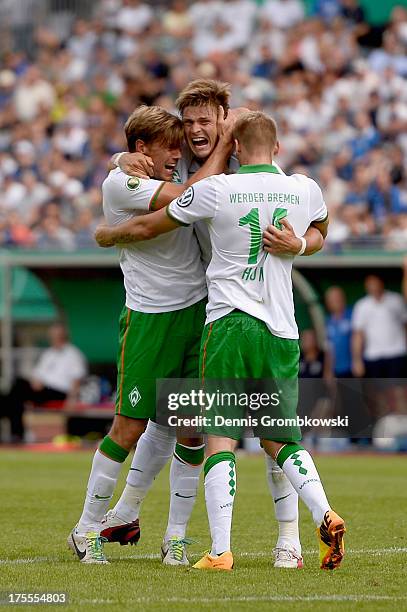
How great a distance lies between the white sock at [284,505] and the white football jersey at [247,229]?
0.71m

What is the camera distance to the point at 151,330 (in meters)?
6.91

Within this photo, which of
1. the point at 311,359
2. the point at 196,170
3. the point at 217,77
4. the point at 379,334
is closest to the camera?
the point at 196,170

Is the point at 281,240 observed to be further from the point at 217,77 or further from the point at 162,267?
the point at 217,77

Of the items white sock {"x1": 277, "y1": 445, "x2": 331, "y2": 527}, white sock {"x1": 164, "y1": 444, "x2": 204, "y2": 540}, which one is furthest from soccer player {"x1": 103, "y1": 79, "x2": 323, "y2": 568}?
white sock {"x1": 164, "y1": 444, "x2": 204, "y2": 540}

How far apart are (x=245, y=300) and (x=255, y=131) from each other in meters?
0.82

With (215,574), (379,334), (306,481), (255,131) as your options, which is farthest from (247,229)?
(379,334)

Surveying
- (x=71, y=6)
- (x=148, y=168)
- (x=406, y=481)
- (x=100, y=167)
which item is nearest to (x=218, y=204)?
(x=148, y=168)

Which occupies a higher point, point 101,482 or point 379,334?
point 379,334

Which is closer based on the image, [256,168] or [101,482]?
[256,168]

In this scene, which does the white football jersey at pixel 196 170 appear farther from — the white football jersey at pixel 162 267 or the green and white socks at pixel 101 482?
the green and white socks at pixel 101 482

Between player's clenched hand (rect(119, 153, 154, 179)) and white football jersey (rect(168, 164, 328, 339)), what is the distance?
43 cm

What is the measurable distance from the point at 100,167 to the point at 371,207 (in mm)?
5636

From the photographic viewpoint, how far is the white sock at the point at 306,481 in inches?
243

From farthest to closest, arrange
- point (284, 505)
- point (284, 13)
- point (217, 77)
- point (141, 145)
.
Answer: point (284, 13), point (217, 77), point (141, 145), point (284, 505)
